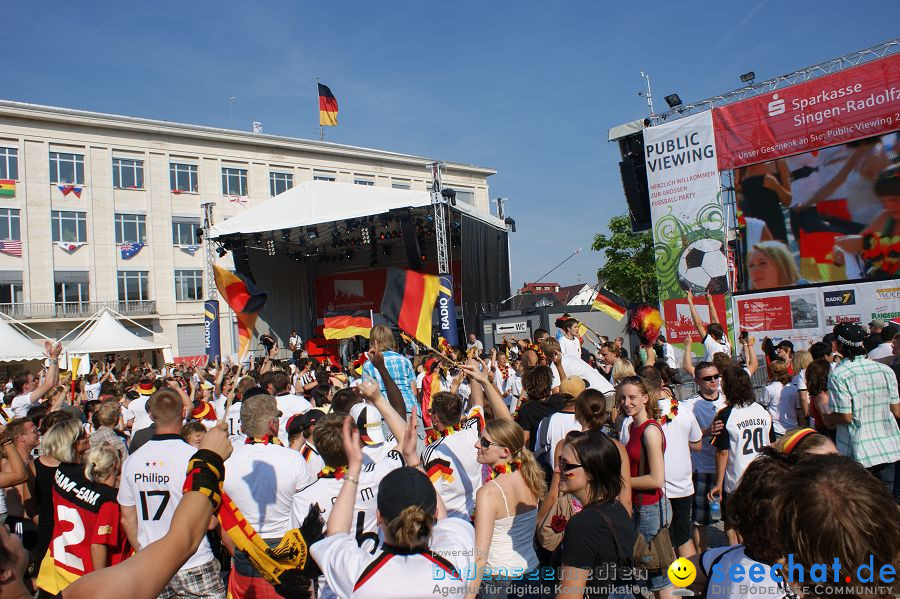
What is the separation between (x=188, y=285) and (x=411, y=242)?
20.9m

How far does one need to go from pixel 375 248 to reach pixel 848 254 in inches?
669

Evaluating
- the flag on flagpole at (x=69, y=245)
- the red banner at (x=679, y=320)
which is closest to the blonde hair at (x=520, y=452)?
the red banner at (x=679, y=320)

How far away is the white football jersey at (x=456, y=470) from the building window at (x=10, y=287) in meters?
35.0

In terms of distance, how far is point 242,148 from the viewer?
37781 millimetres

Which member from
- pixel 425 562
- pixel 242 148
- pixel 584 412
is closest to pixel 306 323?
pixel 242 148

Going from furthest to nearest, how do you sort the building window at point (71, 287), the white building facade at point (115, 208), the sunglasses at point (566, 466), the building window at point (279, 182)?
the building window at point (279, 182), the building window at point (71, 287), the white building facade at point (115, 208), the sunglasses at point (566, 466)

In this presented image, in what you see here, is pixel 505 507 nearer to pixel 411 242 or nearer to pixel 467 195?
pixel 411 242

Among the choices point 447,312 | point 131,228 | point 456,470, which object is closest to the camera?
point 456,470

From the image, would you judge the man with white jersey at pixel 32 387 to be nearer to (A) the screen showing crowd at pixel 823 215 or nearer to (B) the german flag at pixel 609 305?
(B) the german flag at pixel 609 305

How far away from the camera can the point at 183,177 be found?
35.9 m

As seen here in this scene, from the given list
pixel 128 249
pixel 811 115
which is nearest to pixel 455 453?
pixel 811 115

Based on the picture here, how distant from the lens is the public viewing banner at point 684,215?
48.8 ft

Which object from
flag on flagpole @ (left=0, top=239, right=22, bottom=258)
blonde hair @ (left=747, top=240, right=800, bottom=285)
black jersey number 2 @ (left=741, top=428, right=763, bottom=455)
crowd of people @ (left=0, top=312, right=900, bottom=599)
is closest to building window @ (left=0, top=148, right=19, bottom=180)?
flag on flagpole @ (left=0, top=239, right=22, bottom=258)

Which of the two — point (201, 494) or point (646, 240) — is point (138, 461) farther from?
point (646, 240)
